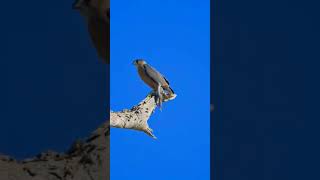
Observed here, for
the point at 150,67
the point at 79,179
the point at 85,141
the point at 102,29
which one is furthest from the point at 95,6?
the point at 79,179

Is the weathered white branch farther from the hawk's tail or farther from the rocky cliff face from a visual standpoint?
the rocky cliff face

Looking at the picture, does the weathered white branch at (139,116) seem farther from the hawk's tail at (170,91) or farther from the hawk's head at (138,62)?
the hawk's head at (138,62)

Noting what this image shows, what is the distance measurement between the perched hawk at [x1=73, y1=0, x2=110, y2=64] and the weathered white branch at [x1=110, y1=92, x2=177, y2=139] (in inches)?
8.3

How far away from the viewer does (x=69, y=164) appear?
1433 mm

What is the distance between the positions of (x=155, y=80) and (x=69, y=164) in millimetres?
601

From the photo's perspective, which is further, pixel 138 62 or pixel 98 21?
pixel 138 62

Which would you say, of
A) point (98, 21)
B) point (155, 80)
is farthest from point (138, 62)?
point (98, 21)

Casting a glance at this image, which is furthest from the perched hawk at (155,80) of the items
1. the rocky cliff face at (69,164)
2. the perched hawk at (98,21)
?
the rocky cliff face at (69,164)

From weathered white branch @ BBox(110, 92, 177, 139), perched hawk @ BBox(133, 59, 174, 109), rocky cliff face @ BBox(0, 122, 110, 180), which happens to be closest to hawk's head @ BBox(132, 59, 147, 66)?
perched hawk @ BBox(133, 59, 174, 109)

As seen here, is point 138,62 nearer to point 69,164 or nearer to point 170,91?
point 170,91

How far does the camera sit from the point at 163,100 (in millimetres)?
1951

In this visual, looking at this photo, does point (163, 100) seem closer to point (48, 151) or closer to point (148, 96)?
point (148, 96)

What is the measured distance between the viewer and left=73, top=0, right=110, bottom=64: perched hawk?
1.79 meters

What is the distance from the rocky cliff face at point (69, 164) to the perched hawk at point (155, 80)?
42cm
